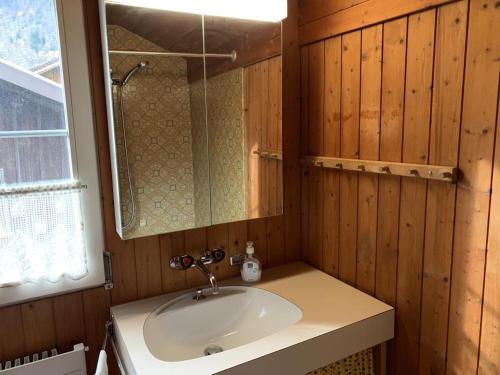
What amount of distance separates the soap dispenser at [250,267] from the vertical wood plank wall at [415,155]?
1.07ft

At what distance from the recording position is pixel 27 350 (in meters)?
1.39

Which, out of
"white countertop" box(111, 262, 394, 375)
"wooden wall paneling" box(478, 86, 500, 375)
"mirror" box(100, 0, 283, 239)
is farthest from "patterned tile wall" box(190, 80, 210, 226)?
"wooden wall paneling" box(478, 86, 500, 375)

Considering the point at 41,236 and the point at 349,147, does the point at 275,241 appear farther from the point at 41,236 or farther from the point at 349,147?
the point at 41,236

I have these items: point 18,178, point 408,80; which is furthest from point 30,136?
point 408,80

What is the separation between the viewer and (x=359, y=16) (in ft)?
4.78

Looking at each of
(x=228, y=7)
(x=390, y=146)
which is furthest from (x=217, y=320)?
(x=228, y=7)

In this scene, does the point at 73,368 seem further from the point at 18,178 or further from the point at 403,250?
the point at 403,250

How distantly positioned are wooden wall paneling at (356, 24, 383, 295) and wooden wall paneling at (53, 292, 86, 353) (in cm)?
109

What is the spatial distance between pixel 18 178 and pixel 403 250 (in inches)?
52.8

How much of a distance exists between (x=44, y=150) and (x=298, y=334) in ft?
3.43

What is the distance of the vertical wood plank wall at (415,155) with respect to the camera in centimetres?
114

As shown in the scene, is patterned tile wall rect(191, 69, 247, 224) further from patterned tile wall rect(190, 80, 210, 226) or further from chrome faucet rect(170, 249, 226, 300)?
chrome faucet rect(170, 249, 226, 300)

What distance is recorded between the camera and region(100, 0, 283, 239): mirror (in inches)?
55.3

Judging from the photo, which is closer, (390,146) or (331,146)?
(390,146)
